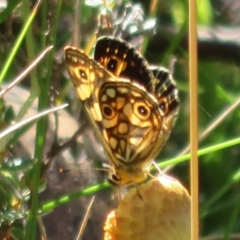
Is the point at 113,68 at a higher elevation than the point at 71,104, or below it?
higher

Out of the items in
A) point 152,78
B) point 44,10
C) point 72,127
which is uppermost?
point 44,10

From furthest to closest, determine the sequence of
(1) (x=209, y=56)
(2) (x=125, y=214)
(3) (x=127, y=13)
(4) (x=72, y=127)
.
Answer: (1) (x=209, y=56) < (4) (x=72, y=127) < (3) (x=127, y=13) < (2) (x=125, y=214)

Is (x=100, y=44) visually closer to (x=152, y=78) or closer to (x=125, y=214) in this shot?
(x=152, y=78)

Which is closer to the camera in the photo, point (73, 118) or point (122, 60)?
point (122, 60)

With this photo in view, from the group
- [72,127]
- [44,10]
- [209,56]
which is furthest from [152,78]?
[209,56]

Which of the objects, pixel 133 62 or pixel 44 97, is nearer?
pixel 44 97

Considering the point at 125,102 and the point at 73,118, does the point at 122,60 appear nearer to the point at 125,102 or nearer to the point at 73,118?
the point at 125,102

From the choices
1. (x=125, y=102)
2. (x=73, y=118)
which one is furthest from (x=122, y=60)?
(x=73, y=118)
